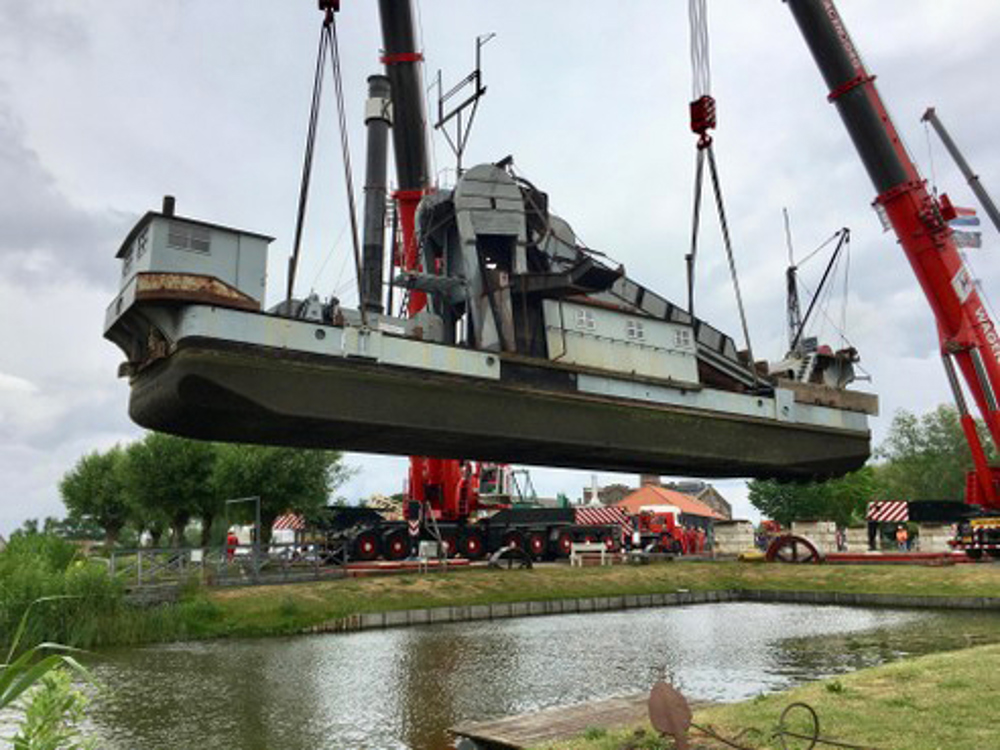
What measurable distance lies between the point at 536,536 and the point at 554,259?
16.9 meters

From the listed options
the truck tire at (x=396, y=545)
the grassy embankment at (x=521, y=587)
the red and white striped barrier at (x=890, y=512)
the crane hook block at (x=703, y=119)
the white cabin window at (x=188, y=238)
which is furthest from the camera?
the red and white striped barrier at (x=890, y=512)

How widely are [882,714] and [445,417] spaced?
22.3ft

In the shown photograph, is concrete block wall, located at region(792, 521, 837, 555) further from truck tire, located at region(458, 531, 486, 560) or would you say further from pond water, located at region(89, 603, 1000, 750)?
pond water, located at region(89, 603, 1000, 750)

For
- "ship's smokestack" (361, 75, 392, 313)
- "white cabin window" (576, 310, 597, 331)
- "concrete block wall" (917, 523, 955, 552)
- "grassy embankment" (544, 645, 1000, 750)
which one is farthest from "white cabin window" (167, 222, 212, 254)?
"concrete block wall" (917, 523, 955, 552)

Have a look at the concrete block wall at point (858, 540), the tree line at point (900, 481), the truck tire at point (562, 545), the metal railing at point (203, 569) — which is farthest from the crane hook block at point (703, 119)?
the tree line at point (900, 481)

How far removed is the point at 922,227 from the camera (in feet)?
68.6

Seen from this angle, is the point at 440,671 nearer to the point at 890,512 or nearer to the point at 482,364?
the point at 482,364

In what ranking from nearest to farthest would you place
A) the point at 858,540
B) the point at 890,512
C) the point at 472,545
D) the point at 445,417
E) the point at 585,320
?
the point at 445,417, the point at 585,320, the point at 472,545, the point at 890,512, the point at 858,540

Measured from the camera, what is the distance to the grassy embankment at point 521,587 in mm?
16984

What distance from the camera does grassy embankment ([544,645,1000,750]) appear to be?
5.76 meters

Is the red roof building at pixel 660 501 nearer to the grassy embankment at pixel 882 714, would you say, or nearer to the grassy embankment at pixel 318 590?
the grassy embankment at pixel 318 590

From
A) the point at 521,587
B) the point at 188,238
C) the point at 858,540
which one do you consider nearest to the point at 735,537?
the point at 858,540

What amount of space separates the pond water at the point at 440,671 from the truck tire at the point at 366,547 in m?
8.32

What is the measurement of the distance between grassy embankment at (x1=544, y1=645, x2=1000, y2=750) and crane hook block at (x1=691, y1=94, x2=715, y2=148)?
902 cm
